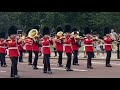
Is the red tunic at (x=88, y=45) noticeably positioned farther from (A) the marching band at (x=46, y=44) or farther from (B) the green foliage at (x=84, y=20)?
(B) the green foliage at (x=84, y=20)

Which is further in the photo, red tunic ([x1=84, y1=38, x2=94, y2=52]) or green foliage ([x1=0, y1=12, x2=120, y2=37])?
green foliage ([x1=0, y1=12, x2=120, y2=37])

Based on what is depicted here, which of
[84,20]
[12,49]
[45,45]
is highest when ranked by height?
[84,20]

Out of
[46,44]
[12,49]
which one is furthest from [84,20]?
[12,49]

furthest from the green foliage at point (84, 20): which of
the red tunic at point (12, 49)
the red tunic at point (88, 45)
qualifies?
the red tunic at point (12, 49)

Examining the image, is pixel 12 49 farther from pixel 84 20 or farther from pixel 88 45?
pixel 84 20

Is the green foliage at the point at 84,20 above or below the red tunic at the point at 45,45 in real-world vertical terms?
above

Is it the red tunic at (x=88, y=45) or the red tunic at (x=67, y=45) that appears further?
the red tunic at (x=88, y=45)

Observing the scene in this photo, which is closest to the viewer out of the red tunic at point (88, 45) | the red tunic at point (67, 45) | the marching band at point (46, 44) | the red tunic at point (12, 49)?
the red tunic at point (12, 49)

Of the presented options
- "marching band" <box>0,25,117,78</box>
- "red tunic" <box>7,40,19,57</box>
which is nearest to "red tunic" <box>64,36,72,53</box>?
"marching band" <box>0,25,117,78</box>

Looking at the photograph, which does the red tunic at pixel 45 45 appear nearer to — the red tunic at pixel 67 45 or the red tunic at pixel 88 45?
the red tunic at pixel 67 45

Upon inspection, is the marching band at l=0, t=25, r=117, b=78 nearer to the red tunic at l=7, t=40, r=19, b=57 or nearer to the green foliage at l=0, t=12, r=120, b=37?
the red tunic at l=7, t=40, r=19, b=57

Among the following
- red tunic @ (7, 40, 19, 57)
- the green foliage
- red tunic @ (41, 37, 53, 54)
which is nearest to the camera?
red tunic @ (7, 40, 19, 57)

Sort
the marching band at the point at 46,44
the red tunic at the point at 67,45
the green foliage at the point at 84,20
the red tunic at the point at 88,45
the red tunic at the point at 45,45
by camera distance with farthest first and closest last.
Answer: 1. the green foliage at the point at 84,20
2. the red tunic at the point at 88,45
3. the red tunic at the point at 67,45
4. the red tunic at the point at 45,45
5. the marching band at the point at 46,44

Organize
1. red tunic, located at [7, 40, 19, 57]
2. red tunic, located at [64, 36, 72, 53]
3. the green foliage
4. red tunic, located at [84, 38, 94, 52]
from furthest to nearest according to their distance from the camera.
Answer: the green foliage → red tunic, located at [84, 38, 94, 52] → red tunic, located at [64, 36, 72, 53] → red tunic, located at [7, 40, 19, 57]
